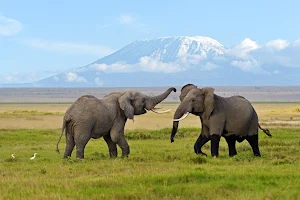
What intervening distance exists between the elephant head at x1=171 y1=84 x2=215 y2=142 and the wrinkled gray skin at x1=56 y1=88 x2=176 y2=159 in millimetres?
1421

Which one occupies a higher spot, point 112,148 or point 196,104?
point 196,104

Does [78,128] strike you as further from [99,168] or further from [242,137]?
[242,137]

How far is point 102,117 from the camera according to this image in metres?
17.4

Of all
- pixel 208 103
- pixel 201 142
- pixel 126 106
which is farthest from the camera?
pixel 126 106

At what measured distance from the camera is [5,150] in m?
21.6

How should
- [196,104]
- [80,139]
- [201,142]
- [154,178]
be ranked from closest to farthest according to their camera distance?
[154,178] → [80,139] → [196,104] → [201,142]

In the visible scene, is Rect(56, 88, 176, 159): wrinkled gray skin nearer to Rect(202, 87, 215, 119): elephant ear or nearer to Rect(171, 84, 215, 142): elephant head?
Rect(171, 84, 215, 142): elephant head

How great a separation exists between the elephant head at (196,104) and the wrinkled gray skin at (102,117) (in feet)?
4.66

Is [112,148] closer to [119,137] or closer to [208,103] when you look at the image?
[119,137]

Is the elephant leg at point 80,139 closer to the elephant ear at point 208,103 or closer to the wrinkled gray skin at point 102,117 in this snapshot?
the wrinkled gray skin at point 102,117

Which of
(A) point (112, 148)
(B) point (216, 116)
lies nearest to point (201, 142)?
(B) point (216, 116)

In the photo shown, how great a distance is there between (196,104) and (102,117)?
9.73 ft

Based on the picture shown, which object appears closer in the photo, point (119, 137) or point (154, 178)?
point (154, 178)

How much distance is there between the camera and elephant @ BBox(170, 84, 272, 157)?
17344 mm
